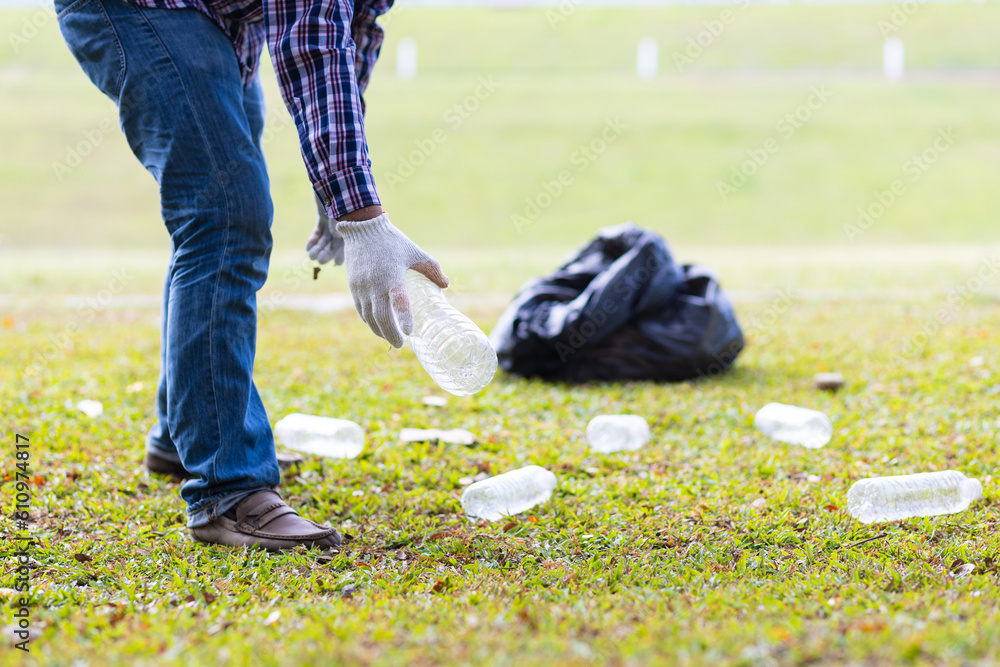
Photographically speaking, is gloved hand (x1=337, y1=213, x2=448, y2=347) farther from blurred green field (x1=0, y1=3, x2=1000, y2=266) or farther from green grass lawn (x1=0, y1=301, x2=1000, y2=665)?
blurred green field (x1=0, y1=3, x2=1000, y2=266)

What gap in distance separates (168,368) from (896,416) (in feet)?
9.35

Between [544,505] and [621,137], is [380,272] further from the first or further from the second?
[621,137]

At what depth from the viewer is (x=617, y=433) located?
3.49 metres

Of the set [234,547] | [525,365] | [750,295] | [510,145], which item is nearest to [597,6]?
[510,145]

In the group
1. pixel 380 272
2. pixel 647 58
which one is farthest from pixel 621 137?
pixel 380 272

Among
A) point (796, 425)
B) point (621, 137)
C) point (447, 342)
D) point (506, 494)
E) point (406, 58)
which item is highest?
point (406, 58)

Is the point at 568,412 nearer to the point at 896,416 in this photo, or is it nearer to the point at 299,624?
the point at 896,416

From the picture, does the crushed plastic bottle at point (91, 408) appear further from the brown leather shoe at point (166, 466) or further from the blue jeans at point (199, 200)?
the blue jeans at point (199, 200)

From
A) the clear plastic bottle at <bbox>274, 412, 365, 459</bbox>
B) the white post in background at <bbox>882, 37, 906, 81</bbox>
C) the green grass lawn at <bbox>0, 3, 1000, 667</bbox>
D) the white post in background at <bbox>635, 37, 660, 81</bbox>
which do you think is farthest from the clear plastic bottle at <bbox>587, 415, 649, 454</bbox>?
the white post in background at <bbox>882, 37, 906, 81</bbox>

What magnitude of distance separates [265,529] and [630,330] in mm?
2659

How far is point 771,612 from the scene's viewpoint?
1.80 metres

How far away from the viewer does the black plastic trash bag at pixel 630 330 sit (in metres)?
4.55

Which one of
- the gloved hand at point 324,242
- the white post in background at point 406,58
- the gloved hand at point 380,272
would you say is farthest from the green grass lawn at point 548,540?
the white post in background at point 406,58

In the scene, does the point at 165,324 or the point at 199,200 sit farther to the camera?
the point at 165,324
